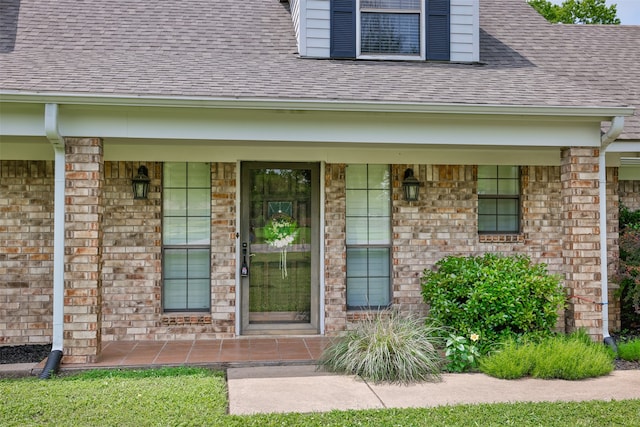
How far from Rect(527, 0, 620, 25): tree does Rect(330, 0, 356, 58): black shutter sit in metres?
16.7

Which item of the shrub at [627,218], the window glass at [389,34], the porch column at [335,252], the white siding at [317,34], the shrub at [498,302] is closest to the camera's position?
the shrub at [498,302]

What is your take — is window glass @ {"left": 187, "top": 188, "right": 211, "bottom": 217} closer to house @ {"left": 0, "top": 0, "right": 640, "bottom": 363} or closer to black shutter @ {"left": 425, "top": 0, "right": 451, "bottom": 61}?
house @ {"left": 0, "top": 0, "right": 640, "bottom": 363}

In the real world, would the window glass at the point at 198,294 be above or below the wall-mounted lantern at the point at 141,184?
below

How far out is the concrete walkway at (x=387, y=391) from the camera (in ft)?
15.0

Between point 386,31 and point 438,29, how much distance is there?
0.72 metres

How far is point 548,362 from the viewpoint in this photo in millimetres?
5324

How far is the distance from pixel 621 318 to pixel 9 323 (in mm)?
8005

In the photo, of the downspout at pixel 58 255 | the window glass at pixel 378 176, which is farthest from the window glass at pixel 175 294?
the window glass at pixel 378 176

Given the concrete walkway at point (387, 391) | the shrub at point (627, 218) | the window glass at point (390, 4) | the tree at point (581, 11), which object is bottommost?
the concrete walkway at point (387, 391)

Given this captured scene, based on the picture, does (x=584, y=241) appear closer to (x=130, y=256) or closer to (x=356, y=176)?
(x=356, y=176)

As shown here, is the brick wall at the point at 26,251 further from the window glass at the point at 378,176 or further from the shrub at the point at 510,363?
the shrub at the point at 510,363

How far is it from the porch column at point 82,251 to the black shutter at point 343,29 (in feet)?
11.4

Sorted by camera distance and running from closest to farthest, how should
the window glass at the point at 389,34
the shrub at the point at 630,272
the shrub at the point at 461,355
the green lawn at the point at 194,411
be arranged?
the green lawn at the point at 194,411 < the shrub at the point at 461,355 < the shrub at the point at 630,272 < the window glass at the point at 389,34

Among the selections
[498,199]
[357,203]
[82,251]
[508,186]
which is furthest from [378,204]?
[82,251]
